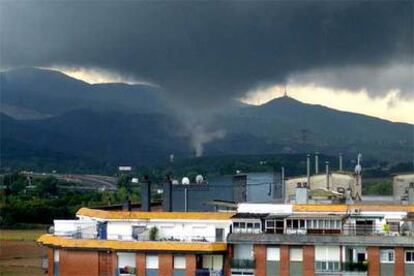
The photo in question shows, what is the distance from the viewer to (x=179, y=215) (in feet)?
89.4

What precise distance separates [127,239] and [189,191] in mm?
8645

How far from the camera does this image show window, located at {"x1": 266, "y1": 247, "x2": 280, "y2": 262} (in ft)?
83.1

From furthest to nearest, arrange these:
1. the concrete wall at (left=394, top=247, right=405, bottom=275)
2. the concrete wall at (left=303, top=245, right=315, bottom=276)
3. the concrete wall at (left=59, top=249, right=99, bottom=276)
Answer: the concrete wall at (left=59, top=249, right=99, bottom=276), the concrete wall at (left=303, top=245, right=315, bottom=276), the concrete wall at (left=394, top=247, right=405, bottom=275)

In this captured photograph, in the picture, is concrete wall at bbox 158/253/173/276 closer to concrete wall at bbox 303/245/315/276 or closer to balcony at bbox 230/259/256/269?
balcony at bbox 230/259/256/269

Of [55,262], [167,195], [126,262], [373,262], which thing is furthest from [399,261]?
[167,195]

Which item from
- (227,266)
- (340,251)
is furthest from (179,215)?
(340,251)

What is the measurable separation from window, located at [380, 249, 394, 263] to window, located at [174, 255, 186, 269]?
5.48 m

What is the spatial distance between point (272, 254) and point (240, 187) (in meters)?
12.8

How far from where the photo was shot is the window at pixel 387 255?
24.8 m

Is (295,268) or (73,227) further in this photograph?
(73,227)

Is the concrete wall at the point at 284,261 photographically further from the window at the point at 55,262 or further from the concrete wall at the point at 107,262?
the window at the point at 55,262

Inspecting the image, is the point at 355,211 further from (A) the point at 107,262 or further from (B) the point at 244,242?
(A) the point at 107,262

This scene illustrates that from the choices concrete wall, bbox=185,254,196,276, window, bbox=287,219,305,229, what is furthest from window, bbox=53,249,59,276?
window, bbox=287,219,305,229

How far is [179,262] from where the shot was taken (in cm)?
2572
